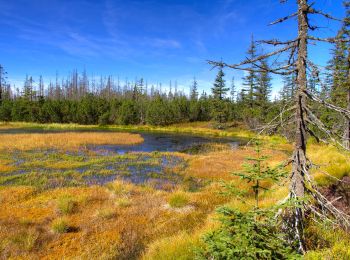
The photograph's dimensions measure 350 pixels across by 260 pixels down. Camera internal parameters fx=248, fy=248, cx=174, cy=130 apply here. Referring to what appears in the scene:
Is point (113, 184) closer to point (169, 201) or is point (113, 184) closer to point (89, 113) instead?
point (169, 201)

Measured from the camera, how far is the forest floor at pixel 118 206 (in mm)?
6922

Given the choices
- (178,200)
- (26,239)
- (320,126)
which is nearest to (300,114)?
(320,126)

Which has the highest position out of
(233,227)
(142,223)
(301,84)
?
(301,84)

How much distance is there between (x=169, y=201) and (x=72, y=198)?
4519 millimetres

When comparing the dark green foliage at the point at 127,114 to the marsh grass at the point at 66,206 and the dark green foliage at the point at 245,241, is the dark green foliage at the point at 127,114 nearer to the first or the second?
the marsh grass at the point at 66,206

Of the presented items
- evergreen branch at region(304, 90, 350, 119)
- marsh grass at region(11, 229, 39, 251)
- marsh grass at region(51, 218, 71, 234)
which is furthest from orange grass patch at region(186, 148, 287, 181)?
marsh grass at region(11, 229, 39, 251)

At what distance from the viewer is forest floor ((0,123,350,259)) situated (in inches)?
273

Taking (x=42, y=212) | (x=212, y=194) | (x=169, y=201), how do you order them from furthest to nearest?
(x=212, y=194) < (x=169, y=201) < (x=42, y=212)

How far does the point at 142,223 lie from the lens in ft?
30.5

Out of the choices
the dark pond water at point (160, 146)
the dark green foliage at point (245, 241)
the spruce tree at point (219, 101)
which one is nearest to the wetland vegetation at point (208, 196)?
the dark green foliage at point (245, 241)

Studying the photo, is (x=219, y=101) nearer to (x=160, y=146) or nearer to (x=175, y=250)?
(x=160, y=146)

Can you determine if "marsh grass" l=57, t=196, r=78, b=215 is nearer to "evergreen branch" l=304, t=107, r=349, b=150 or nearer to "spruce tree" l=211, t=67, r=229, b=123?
"evergreen branch" l=304, t=107, r=349, b=150

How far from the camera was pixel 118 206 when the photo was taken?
10883 millimetres

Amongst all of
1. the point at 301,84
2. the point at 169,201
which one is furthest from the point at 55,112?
the point at 301,84
